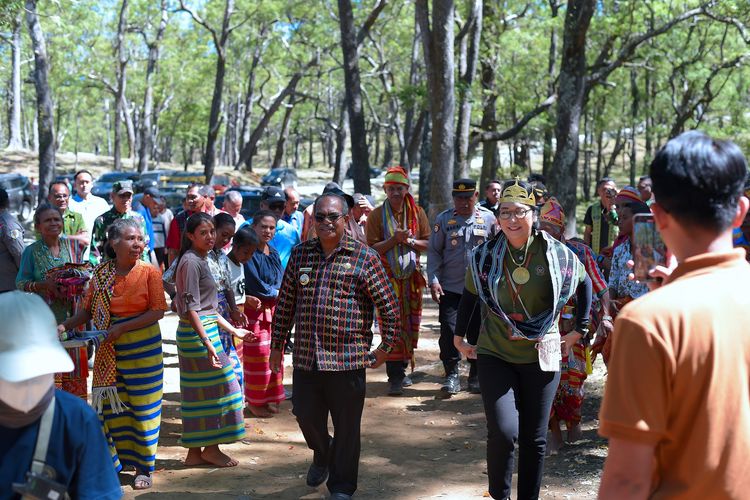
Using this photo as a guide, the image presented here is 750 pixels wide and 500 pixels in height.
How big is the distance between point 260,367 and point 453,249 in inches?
88.1

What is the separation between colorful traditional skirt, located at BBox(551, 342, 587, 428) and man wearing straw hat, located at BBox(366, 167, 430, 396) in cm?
Answer: 202

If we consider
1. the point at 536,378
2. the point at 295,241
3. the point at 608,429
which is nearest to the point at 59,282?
the point at 295,241

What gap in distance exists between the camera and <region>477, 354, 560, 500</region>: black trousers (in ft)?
17.1

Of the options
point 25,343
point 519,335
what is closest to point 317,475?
point 519,335

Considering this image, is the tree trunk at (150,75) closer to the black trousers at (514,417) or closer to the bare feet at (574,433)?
the bare feet at (574,433)

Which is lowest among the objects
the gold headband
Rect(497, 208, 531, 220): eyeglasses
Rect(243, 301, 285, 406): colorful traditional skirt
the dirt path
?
the dirt path

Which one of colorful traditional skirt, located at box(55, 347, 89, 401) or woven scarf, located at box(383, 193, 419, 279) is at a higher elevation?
woven scarf, located at box(383, 193, 419, 279)

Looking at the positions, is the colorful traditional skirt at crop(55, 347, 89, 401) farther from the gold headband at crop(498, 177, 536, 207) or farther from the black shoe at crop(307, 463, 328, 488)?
the gold headband at crop(498, 177, 536, 207)

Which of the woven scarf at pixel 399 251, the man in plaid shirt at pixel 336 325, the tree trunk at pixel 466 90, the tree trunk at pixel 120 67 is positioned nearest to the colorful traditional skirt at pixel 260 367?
the woven scarf at pixel 399 251

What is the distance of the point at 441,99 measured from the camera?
1356 centimetres

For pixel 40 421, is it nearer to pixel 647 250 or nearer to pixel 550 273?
pixel 647 250

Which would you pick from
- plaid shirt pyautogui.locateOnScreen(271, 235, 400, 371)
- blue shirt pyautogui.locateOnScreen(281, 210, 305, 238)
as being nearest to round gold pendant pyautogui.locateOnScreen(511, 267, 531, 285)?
plaid shirt pyautogui.locateOnScreen(271, 235, 400, 371)

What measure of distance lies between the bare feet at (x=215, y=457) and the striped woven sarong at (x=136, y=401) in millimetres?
563

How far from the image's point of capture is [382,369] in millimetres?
10656
